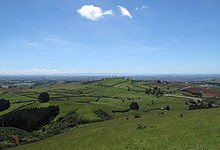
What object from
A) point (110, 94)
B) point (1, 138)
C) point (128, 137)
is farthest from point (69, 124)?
point (110, 94)

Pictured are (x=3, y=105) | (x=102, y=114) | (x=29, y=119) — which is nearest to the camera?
(x=29, y=119)

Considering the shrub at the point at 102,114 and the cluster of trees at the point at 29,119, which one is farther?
the shrub at the point at 102,114

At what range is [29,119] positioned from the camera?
235 feet

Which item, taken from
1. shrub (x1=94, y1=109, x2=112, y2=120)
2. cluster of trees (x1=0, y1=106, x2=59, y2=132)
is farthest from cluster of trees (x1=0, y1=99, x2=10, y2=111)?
shrub (x1=94, y1=109, x2=112, y2=120)

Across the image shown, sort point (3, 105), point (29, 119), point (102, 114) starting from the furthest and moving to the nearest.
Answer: point (3, 105)
point (102, 114)
point (29, 119)

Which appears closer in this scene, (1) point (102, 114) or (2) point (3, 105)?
(1) point (102, 114)

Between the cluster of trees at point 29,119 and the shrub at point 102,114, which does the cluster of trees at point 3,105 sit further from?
the shrub at point 102,114

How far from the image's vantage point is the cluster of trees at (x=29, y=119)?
70100 mm

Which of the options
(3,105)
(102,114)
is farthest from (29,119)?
(3,105)

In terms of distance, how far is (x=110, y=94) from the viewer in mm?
153500

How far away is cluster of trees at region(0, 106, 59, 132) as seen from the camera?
230ft

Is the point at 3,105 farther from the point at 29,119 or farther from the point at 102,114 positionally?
the point at 102,114

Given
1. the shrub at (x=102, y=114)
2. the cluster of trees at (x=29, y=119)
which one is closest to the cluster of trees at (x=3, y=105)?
the cluster of trees at (x=29, y=119)

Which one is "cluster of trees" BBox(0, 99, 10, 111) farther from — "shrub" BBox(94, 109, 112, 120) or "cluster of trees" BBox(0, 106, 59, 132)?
"shrub" BBox(94, 109, 112, 120)
